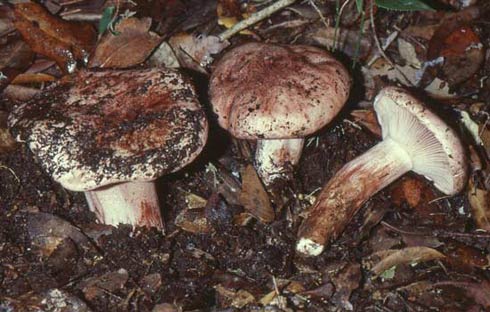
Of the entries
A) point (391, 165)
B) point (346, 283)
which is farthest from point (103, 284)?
point (391, 165)

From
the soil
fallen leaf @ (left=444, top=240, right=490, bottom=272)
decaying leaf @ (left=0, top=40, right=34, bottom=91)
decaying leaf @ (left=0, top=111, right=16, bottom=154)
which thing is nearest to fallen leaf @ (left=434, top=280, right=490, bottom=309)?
the soil

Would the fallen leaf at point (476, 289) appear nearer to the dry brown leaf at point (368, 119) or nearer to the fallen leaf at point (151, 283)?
the dry brown leaf at point (368, 119)

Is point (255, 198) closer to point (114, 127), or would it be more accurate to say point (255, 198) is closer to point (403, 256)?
point (403, 256)

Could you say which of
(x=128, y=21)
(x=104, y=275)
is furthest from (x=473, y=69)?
(x=104, y=275)

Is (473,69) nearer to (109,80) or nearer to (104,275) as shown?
(109,80)

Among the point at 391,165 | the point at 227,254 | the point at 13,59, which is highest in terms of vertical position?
the point at 13,59

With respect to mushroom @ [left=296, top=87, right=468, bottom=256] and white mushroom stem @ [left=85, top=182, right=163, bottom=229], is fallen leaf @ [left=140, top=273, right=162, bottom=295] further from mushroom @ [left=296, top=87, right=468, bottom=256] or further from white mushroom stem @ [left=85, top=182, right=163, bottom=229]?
mushroom @ [left=296, top=87, right=468, bottom=256]

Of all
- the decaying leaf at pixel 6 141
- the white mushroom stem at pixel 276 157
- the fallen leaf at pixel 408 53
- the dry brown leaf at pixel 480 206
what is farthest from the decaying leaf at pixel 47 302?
the fallen leaf at pixel 408 53
